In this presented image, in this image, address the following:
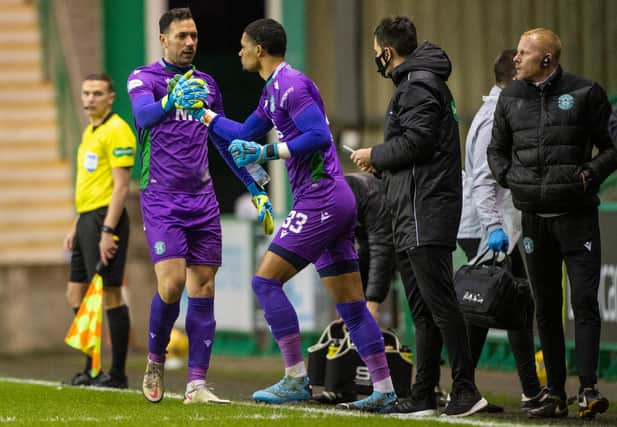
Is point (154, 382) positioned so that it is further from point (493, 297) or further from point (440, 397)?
point (493, 297)

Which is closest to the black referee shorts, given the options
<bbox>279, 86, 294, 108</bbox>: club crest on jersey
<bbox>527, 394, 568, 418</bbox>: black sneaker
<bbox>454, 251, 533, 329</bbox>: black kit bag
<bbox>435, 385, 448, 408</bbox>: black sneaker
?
<bbox>435, 385, 448, 408</bbox>: black sneaker

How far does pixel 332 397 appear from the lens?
10.1 meters

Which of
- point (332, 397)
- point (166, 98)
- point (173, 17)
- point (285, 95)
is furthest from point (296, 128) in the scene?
point (332, 397)

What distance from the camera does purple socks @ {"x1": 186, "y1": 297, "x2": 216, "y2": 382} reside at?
31.0 ft

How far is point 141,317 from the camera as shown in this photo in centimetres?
1639

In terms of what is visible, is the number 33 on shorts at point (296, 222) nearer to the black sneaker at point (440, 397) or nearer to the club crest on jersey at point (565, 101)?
the club crest on jersey at point (565, 101)

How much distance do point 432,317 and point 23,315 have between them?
7.67 metres

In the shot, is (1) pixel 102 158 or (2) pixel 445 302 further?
(1) pixel 102 158

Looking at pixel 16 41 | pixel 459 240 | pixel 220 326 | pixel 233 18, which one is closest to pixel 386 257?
pixel 459 240

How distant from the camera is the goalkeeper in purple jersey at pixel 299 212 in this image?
895cm

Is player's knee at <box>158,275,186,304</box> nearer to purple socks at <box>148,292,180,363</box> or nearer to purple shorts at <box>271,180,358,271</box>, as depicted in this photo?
purple socks at <box>148,292,180,363</box>

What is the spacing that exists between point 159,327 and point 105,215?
2.33 meters

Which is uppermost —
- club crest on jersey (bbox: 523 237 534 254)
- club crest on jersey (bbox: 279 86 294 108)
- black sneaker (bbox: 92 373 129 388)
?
club crest on jersey (bbox: 279 86 294 108)

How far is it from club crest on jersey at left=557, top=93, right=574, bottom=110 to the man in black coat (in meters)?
0.60
